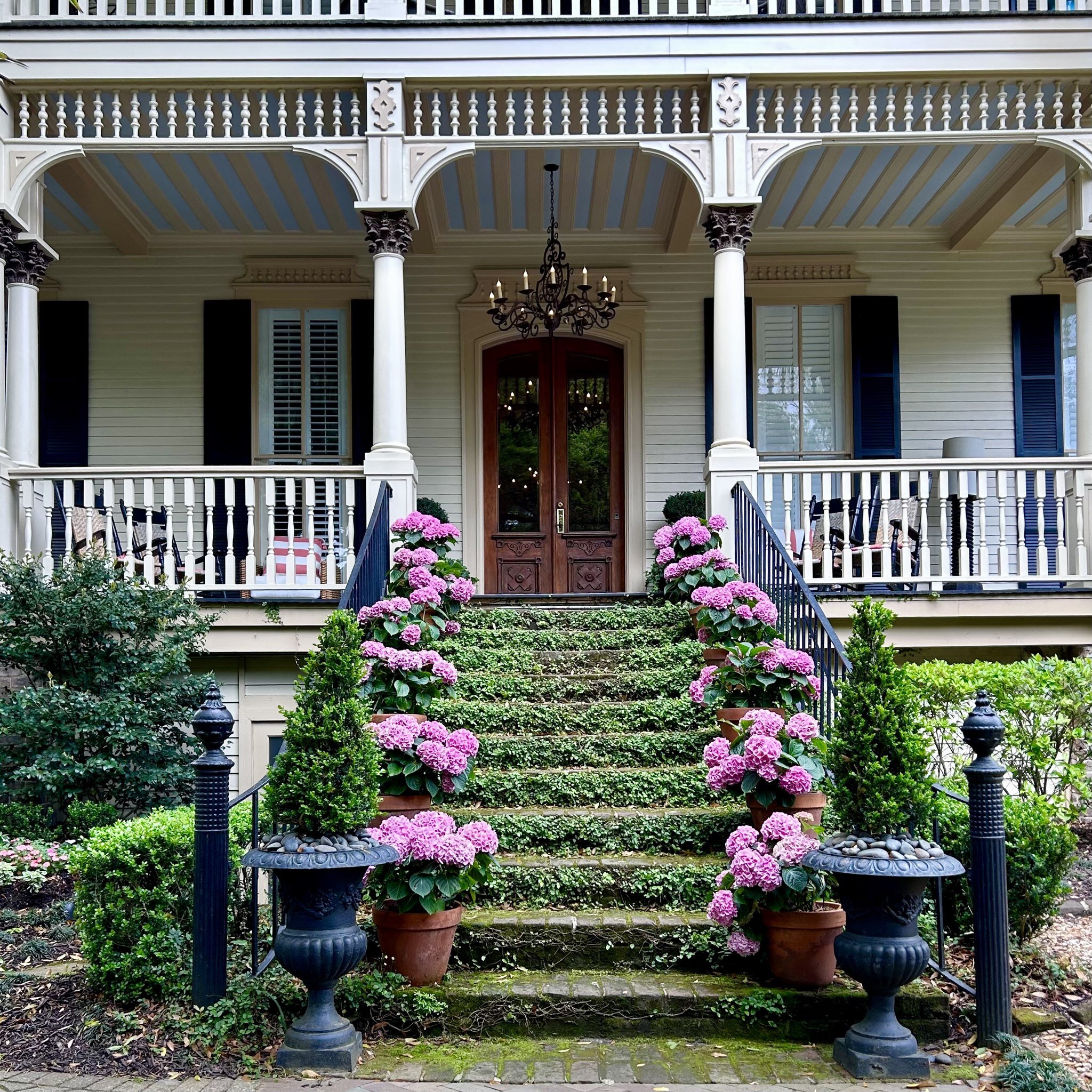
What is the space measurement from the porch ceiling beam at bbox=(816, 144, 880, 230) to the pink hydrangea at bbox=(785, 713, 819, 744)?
17.6ft

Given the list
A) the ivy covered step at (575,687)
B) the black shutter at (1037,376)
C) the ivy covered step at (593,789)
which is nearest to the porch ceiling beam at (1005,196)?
the black shutter at (1037,376)

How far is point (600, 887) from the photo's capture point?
203 inches

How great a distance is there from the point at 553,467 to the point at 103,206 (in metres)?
4.72

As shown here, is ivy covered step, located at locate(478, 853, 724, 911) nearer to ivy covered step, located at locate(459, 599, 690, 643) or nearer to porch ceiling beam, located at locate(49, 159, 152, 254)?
ivy covered step, located at locate(459, 599, 690, 643)

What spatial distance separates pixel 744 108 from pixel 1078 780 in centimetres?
527

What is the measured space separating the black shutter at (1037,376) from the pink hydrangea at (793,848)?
7.50 m

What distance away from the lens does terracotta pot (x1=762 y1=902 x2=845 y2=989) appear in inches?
173

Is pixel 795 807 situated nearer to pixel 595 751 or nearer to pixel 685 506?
pixel 595 751

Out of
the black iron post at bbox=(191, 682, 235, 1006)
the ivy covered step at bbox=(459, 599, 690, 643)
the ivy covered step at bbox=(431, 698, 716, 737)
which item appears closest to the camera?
the black iron post at bbox=(191, 682, 235, 1006)

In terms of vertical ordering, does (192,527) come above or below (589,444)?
below

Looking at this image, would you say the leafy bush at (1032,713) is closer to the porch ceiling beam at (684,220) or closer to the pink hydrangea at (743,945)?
the pink hydrangea at (743,945)

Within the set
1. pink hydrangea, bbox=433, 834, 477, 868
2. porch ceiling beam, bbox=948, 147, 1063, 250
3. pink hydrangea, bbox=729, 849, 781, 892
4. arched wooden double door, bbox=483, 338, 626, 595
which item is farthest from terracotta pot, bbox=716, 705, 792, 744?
porch ceiling beam, bbox=948, 147, 1063, 250

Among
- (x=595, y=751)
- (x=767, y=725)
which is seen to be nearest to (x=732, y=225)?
(x=595, y=751)

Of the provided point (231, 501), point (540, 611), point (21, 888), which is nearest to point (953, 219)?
point (540, 611)
